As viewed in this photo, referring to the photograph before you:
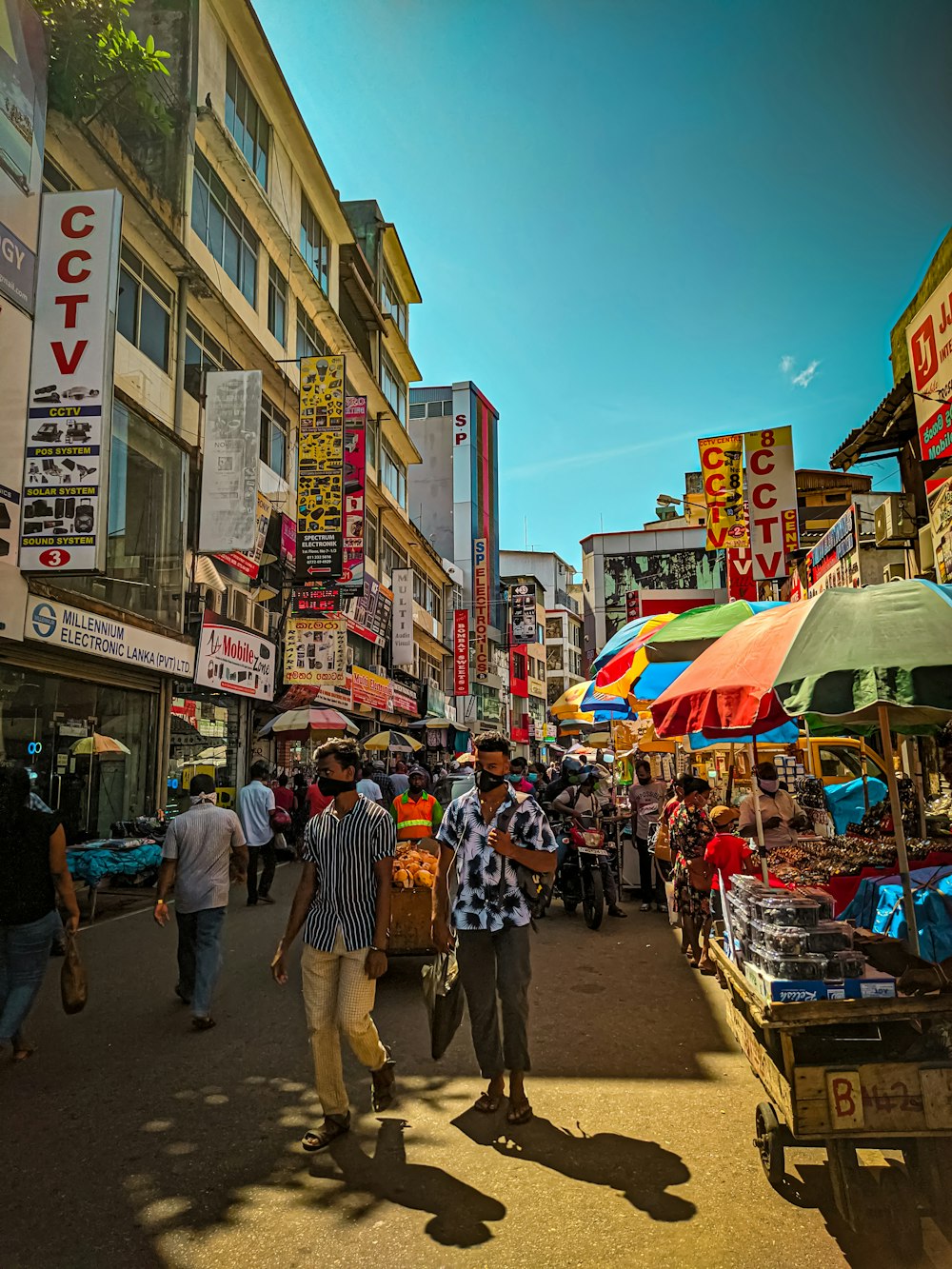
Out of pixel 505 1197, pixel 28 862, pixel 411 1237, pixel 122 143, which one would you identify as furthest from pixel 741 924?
pixel 122 143

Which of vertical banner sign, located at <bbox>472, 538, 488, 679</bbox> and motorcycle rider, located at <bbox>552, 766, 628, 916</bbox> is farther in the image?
vertical banner sign, located at <bbox>472, 538, 488, 679</bbox>

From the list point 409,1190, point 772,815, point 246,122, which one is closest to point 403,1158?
point 409,1190

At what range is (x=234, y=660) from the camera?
18.3 m

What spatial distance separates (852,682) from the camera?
381 centimetres

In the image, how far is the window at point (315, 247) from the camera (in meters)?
24.6

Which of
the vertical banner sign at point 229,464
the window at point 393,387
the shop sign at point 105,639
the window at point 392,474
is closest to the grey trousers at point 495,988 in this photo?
the shop sign at point 105,639

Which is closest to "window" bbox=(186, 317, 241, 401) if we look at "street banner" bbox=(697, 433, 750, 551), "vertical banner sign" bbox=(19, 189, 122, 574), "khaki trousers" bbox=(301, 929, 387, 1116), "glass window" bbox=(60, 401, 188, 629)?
"glass window" bbox=(60, 401, 188, 629)

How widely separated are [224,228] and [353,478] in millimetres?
6910

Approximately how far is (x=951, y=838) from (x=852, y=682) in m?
3.41

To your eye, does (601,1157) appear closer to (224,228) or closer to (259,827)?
(259,827)

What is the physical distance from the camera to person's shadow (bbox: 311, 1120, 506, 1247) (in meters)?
3.46

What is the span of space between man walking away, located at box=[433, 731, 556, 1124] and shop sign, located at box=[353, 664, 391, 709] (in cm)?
2248

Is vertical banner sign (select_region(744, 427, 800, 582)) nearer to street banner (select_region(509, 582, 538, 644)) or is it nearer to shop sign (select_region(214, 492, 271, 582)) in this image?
shop sign (select_region(214, 492, 271, 582))

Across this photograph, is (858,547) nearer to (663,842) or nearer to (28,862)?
(663,842)
